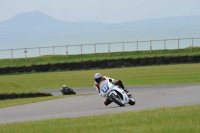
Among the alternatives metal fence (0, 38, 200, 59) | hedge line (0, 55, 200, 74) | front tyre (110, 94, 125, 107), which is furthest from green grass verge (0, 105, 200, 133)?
metal fence (0, 38, 200, 59)

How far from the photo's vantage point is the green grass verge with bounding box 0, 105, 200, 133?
36.9 ft

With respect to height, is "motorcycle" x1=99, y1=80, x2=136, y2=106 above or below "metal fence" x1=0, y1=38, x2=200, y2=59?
above

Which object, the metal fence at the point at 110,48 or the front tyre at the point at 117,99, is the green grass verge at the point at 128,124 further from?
the metal fence at the point at 110,48

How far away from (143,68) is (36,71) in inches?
373

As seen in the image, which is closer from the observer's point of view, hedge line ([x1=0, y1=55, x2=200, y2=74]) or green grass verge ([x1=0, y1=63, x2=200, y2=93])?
green grass verge ([x1=0, y1=63, x2=200, y2=93])

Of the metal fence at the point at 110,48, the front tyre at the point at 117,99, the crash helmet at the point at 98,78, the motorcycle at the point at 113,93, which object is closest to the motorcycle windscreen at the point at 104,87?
the motorcycle at the point at 113,93

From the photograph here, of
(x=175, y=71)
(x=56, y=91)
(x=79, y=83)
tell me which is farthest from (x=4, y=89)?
(x=175, y=71)

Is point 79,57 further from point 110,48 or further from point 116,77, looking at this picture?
point 110,48

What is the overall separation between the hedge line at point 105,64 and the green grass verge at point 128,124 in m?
32.9

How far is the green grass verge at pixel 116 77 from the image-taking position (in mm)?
32781

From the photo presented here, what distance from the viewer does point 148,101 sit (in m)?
20.7

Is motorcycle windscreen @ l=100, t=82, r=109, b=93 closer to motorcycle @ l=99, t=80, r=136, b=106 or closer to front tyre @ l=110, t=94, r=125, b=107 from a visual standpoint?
motorcycle @ l=99, t=80, r=136, b=106

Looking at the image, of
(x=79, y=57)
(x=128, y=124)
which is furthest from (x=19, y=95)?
(x=79, y=57)

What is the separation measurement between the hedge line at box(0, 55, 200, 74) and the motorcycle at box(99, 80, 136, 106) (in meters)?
28.3
